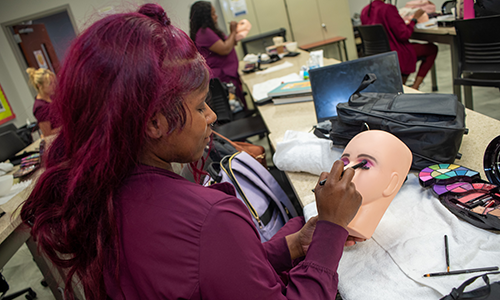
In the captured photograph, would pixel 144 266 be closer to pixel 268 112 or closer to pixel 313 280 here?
pixel 313 280

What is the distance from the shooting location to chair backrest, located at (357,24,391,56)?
307cm

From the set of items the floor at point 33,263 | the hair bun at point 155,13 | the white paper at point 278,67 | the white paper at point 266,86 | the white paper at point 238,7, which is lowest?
the floor at point 33,263

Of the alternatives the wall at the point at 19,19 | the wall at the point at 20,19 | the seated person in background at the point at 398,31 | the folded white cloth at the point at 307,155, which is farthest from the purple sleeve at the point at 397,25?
the wall at the point at 19,19

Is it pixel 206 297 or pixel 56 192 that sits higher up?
pixel 56 192

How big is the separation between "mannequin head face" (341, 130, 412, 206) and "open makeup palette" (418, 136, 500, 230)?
141 millimetres

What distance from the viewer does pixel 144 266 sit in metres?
0.56

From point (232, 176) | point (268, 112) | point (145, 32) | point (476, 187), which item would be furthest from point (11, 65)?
point (476, 187)

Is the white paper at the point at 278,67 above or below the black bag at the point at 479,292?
above

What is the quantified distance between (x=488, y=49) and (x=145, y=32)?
2.40 metres

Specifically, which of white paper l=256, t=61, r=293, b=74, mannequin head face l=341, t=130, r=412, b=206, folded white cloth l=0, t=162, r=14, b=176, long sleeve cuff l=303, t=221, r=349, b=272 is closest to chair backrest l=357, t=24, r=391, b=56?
white paper l=256, t=61, r=293, b=74

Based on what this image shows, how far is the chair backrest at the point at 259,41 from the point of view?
5375 millimetres

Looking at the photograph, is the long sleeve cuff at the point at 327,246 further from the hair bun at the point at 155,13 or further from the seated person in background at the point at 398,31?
the seated person in background at the point at 398,31

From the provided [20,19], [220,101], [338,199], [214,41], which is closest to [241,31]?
[214,41]

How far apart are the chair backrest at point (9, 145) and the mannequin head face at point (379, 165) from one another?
2.99 m
